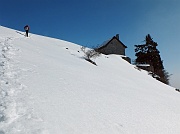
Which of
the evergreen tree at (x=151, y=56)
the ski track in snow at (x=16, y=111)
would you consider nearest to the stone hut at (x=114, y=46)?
the evergreen tree at (x=151, y=56)

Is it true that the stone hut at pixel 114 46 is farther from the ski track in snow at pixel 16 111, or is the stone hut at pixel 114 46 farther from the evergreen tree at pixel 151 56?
the ski track in snow at pixel 16 111

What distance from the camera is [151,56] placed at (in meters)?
42.7

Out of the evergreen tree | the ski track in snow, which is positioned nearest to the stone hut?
the evergreen tree

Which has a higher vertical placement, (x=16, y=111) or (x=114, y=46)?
(x=114, y=46)

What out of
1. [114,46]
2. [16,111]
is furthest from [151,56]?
[16,111]

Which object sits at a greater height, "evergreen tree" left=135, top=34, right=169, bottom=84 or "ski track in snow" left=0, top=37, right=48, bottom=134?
"evergreen tree" left=135, top=34, right=169, bottom=84

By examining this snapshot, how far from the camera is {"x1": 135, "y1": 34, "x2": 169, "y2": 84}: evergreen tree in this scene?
4241cm

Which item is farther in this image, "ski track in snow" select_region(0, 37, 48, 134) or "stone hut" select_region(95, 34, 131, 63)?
"stone hut" select_region(95, 34, 131, 63)

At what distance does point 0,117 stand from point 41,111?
734 millimetres

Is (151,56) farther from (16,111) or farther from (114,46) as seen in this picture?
(16,111)

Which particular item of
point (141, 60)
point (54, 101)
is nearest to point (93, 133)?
point (54, 101)

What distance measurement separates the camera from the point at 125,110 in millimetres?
4879

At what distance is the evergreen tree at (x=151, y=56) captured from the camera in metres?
42.4

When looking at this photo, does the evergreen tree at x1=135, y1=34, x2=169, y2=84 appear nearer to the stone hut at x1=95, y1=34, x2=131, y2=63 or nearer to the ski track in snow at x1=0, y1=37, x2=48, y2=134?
the stone hut at x1=95, y1=34, x2=131, y2=63
